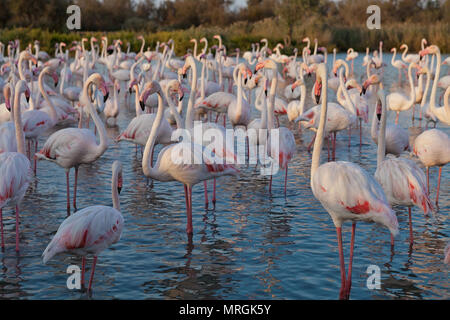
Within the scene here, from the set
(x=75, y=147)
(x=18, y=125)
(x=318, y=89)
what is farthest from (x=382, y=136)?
(x=18, y=125)

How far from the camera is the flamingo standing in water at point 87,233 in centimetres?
489

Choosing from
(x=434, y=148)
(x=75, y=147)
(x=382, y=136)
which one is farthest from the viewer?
(x=434, y=148)

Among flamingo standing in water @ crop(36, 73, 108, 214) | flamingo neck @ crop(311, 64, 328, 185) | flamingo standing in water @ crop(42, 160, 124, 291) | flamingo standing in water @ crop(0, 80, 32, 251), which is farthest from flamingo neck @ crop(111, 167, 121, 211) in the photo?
flamingo standing in water @ crop(36, 73, 108, 214)

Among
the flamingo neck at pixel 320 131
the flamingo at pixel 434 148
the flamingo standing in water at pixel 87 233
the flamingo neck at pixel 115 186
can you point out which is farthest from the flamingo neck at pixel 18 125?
the flamingo at pixel 434 148

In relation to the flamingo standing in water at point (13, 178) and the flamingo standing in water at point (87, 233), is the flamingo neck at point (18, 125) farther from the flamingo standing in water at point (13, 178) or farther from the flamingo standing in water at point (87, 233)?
the flamingo standing in water at point (87, 233)

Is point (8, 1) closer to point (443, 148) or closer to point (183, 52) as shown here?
point (183, 52)

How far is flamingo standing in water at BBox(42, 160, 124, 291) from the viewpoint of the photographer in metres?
4.89

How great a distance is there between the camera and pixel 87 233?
4914mm

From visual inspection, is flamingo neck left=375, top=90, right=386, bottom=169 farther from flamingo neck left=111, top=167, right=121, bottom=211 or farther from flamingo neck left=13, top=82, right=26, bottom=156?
flamingo neck left=13, top=82, right=26, bottom=156

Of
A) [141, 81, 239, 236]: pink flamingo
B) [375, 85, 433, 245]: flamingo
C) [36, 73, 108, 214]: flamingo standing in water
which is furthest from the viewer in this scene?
[36, 73, 108, 214]: flamingo standing in water

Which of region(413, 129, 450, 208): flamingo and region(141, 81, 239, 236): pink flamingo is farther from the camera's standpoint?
region(413, 129, 450, 208): flamingo

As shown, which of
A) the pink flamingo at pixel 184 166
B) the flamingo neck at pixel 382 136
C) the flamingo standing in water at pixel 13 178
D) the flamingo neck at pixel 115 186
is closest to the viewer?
the flamingo neck at pixel 115 186

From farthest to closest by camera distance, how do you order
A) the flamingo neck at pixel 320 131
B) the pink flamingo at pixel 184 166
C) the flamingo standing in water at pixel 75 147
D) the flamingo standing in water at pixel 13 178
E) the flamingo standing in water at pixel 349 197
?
the flamingo standing in water at pixel 75 147 → the pink flamingo at pixel 184 166 → the flamingo standing in water at pixel 13 178 → the flamingo neck at pixel 320 131 → the flamingo standing in water at pixel 349 197

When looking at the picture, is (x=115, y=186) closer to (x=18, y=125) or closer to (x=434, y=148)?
(x=18, y=125)
